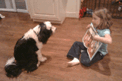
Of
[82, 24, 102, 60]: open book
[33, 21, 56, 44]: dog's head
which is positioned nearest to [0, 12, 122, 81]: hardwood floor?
[82, 24, 102, 60]: open book

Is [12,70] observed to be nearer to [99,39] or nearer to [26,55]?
[26,55]

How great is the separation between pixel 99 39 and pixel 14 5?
2830 millimetres

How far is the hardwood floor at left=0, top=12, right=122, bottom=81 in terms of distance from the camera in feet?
4.49

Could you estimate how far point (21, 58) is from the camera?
1.33 meters

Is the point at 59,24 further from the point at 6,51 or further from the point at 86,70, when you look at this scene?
the point at 86,70

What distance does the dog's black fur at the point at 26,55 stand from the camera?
1277mm

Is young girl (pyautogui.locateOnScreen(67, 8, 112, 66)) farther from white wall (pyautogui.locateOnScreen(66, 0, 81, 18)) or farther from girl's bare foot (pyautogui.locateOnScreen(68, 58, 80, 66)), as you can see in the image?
white wall (pyautogui.locateOnScreen(66, 0, 81, 18))

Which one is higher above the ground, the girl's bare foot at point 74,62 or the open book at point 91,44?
the open book at point 91,44

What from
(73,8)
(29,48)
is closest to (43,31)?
(29,48)

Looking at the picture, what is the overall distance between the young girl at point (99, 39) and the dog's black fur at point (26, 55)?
0.47m

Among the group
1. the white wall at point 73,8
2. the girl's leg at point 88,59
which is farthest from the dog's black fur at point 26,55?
the white wall at point 73,8

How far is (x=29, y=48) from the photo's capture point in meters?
1.29

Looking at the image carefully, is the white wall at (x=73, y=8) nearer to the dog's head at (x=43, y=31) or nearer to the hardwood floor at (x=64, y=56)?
the hardwood floor at (x=64, y=56)

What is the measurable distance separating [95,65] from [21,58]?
930 mm
